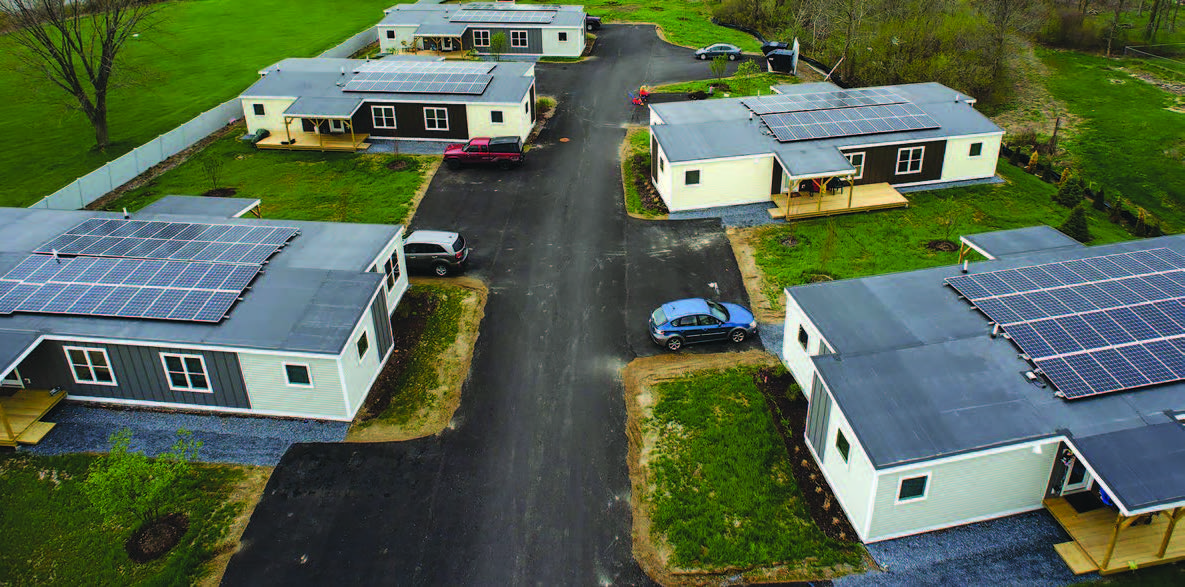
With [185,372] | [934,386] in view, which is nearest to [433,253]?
[185,372]

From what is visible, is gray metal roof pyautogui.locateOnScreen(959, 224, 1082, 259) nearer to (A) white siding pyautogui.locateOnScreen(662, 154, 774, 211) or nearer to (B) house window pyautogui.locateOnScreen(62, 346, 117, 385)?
(A) white siding pyautogui.locateOnScreen(662, 154, 774, 211)

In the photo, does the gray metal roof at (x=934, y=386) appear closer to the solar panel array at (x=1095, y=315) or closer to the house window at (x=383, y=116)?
the solar panel array at (x=1095, y=315)

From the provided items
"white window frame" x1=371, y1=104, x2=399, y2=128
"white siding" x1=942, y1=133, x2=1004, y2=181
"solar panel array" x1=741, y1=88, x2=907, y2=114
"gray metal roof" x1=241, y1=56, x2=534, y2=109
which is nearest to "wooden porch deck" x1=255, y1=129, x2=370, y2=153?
"white window frame" x1=371, y1=104, x2=399, y2=128

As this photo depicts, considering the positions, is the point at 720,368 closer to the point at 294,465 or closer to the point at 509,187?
the point at 294,465

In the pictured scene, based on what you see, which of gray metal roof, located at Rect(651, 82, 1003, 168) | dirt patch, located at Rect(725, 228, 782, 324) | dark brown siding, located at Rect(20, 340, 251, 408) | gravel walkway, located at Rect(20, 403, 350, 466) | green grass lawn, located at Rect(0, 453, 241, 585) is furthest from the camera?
gray metal roof, located at Rect(651, 82, 1003, 168)

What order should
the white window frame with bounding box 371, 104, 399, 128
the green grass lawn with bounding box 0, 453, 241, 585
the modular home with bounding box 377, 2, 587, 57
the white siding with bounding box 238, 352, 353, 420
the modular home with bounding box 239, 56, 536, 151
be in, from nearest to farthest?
the green grass lawn with bounding box 0, 453, 241, 585
the white siding with bounding box 238, 352, 353, 420
the modular home with bounding box 239, 56, 536, 151
the white window frame with bounding box 371, 104, 399, 128
the modular home with bounding box 377, 2, 587, 57

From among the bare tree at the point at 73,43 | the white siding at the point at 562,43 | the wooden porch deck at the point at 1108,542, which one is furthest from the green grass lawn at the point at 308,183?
the wooden porch deck at the point at 1108,542

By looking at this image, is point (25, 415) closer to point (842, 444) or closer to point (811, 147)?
point (842, 444)
